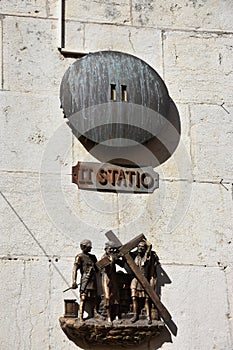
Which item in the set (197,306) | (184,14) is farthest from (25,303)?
(184,14)

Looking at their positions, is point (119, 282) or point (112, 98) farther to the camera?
point (112, 98)

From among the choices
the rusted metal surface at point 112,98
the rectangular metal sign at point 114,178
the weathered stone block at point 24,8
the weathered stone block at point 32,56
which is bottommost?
the rectangular metal sign at point 114,178

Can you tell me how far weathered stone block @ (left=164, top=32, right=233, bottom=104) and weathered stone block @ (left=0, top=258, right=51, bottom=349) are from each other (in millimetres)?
1601

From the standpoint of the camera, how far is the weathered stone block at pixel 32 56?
597 centimetres

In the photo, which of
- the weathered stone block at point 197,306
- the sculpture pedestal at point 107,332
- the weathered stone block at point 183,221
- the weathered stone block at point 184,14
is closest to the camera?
the sculpture pedestal at point 107,332

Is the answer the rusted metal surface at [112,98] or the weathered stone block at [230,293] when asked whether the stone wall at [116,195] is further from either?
the rusted metal surface at [112,98]

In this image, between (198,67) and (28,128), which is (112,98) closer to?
(28,128)

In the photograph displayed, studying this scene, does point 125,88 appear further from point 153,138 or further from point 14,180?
point 14,180

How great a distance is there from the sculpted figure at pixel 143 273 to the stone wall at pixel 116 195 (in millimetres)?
149

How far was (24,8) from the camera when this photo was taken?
6164 millimetres

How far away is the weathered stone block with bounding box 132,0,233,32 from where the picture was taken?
6332 mm

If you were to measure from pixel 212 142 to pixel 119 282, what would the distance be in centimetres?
124

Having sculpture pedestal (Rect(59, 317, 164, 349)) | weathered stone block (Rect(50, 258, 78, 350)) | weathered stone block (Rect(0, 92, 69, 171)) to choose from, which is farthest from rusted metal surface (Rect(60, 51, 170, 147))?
sculpture pedestal (Rect(59, 317, 164, 349))

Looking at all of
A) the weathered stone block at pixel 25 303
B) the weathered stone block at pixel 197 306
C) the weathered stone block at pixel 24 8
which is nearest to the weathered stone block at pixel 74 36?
the weathered stone block at pixel 24 8
